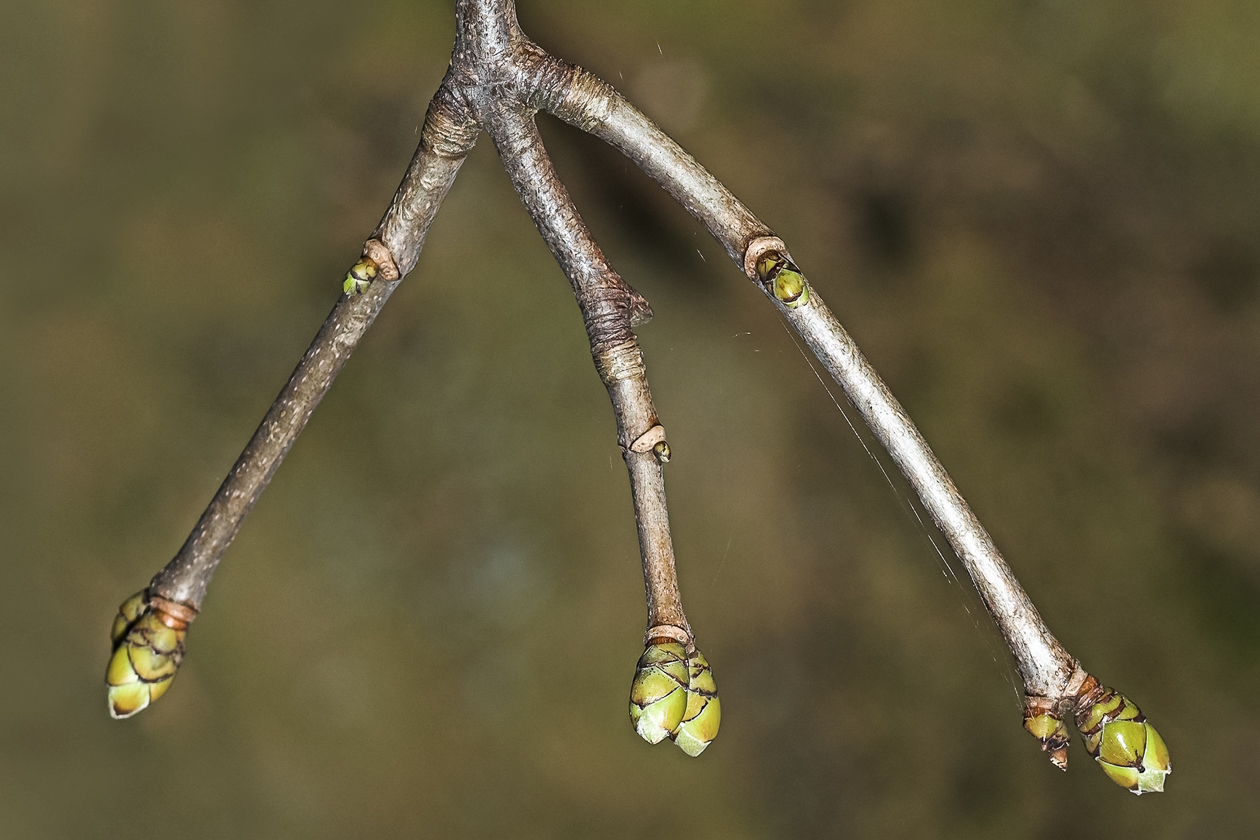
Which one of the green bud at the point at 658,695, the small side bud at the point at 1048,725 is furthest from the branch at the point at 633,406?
the small side bud at the point at 1048,725

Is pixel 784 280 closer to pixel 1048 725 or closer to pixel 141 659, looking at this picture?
pixel 1048 725

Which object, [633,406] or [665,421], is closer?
[633,406]

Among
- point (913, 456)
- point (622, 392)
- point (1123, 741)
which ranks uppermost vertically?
point (622, 392)

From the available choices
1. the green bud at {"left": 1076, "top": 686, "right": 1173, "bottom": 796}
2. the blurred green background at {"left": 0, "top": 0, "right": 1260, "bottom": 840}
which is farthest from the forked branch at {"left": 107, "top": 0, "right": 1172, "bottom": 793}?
the blurred green background at {"left": 0, "top": 0, "right": 1260, "bottom": 840}

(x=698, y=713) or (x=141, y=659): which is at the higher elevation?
(x=141, y=659)

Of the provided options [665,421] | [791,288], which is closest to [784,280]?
[791,288]

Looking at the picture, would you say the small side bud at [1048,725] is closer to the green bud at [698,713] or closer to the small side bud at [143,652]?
the green bud at [698,713]
